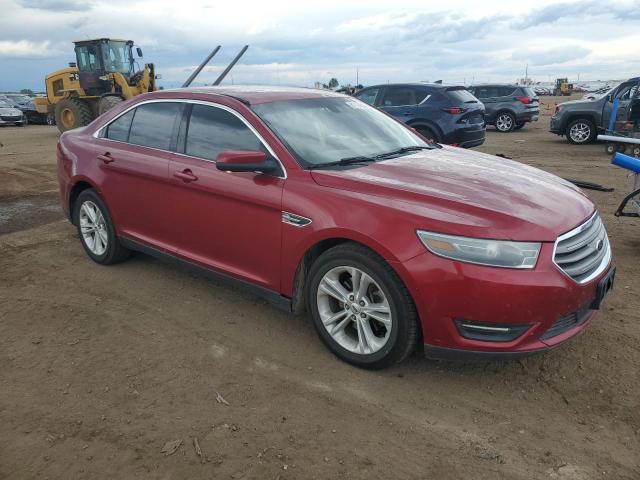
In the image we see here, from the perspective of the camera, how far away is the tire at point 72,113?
57.9 feet

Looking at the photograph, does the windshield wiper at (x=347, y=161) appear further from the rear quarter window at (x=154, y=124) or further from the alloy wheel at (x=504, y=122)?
the alloy wheel at (x=504, y=122)

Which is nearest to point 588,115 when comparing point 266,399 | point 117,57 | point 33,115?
point 266,399

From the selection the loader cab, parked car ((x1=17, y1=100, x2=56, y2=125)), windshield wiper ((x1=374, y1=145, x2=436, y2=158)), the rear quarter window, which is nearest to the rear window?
windshield wiper ((x1=374, y1=145, x2=436, y2=158))

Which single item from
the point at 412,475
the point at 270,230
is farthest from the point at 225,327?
the point at 412,475

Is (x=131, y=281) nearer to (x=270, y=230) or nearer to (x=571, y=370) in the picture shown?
(x=270, y=230)

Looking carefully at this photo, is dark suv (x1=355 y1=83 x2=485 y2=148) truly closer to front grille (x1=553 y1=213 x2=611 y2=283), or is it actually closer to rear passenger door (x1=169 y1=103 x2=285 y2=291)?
rear passenger door (x1=169 y1=103 x2=285 y2=291)

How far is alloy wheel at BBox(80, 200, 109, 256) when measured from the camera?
5.03 metres

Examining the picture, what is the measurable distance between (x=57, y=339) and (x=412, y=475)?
267cm

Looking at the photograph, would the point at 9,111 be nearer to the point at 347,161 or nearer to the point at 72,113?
the point at 72,113

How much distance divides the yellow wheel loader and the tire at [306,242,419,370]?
15432 millimetres

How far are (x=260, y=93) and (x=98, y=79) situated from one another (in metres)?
15.5

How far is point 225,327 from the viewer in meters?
3.87

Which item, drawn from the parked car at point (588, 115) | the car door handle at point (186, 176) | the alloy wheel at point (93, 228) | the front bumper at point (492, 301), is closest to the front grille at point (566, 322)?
the front bumper at point (492, 301)

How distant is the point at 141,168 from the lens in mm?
4352
